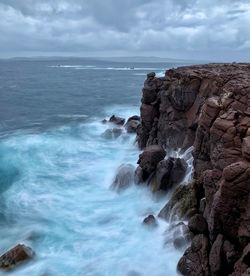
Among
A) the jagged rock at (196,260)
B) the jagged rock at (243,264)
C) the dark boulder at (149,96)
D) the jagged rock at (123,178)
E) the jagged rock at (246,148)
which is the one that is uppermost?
the jagged rock at (246,148)

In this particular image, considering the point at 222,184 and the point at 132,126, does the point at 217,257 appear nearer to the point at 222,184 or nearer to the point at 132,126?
the point at 222,184

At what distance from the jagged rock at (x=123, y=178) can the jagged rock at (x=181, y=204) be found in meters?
7.71

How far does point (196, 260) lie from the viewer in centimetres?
2255

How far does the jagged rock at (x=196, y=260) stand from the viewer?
2186 centimetres

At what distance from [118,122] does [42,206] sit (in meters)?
30.7

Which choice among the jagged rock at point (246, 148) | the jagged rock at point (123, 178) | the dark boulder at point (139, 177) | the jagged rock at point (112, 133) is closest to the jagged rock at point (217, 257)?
the jagged rock at point (246, 148)

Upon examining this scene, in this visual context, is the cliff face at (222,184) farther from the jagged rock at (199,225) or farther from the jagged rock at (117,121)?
the jagged rock at (117,121)

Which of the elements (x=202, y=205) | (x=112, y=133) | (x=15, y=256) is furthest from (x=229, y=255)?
(x=112, y=133)

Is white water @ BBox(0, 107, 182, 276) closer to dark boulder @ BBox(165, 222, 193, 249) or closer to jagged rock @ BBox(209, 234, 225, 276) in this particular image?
dark boulder @ BBox(165, 222, 193, 249)

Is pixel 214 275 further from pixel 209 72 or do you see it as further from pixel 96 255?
pixel 209 72

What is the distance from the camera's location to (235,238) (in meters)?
20.5

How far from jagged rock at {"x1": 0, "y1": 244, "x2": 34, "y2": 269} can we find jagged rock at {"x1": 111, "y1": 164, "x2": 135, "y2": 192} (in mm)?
12825

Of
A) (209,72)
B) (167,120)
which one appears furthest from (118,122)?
(209,72)

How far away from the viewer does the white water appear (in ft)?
85.8
